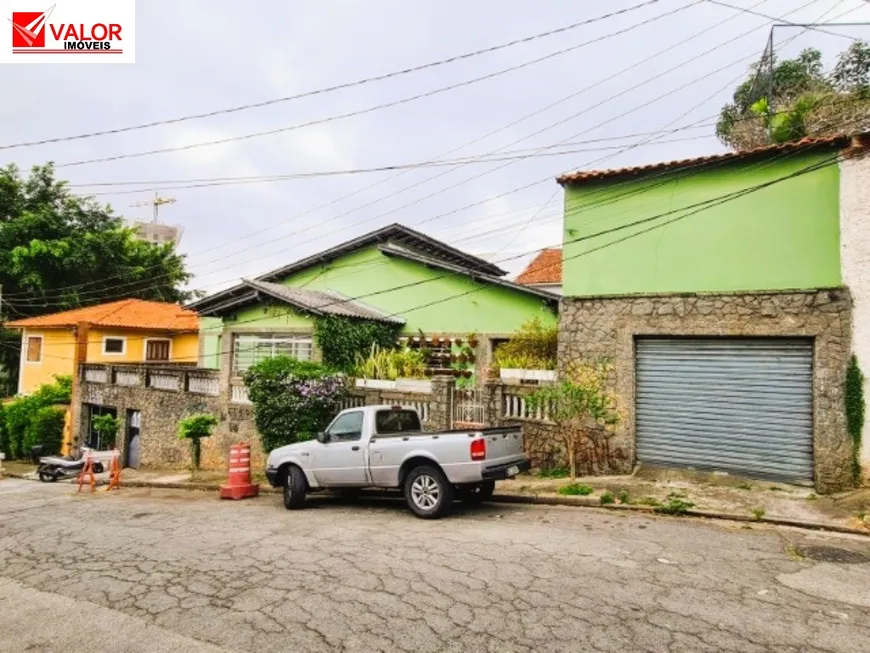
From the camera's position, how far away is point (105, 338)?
26.2 meters

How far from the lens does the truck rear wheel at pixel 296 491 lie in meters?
10.2

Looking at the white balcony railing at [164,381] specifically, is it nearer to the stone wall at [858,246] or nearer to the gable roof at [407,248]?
the gable roof at [407,248]

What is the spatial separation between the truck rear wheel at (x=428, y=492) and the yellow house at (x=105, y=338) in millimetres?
21429

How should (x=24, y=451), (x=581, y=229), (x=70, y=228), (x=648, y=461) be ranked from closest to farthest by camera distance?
(x=648, y=461)
(x=581, y=229)
(x=24, y=451)
(x=70, y=228)

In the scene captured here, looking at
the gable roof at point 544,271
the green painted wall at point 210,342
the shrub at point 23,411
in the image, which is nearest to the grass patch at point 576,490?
the gable roof at point 544,271

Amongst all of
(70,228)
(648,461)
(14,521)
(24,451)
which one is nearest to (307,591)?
(648,461)

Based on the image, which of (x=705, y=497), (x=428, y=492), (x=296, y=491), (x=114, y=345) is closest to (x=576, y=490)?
(x=705, y=497)

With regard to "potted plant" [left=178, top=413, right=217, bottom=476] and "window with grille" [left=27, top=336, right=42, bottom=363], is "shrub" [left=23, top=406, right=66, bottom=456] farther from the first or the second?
"potted plant" [left=178, top=413, right=217, bottom=476]

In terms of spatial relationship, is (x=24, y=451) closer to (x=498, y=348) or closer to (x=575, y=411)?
(x=498, y=348)

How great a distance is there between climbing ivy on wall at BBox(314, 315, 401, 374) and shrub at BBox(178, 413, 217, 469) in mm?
4193

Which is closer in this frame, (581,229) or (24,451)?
(581,229)

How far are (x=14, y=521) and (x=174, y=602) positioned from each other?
301 inches

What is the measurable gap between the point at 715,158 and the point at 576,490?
6.66 meters

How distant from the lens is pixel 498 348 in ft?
53.3
